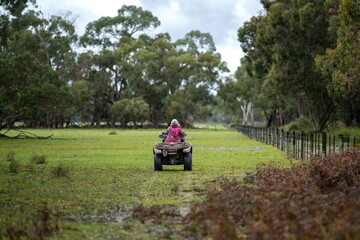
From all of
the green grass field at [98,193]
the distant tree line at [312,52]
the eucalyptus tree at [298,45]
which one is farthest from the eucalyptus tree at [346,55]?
the green grass field at [98,193]

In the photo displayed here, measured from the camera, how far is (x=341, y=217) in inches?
336

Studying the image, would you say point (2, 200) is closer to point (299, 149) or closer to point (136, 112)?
point (299, 149)

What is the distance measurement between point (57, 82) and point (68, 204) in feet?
141

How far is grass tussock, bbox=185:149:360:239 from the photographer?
777 cm

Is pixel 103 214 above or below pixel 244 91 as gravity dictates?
below

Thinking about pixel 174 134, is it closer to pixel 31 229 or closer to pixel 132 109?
pixel 31 229

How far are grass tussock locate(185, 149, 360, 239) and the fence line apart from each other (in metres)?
4.64

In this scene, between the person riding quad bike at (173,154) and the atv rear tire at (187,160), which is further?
the atv rear tire at (187,160)

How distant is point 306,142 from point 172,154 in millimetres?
7553

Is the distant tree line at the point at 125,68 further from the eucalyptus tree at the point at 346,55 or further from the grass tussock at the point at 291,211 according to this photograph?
the grass tussock at the point at 291,211

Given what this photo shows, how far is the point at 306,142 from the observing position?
26469 mm

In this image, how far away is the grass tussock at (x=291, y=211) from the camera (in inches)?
306

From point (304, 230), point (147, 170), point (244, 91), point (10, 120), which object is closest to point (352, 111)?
point (10, 120)

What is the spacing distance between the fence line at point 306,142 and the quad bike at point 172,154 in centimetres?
406
